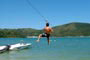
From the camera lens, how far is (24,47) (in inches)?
2462

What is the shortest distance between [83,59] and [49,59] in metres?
4.70

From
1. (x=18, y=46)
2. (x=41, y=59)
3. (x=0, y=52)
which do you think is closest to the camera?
(x=41, y=59)

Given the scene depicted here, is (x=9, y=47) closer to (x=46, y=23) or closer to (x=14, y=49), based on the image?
(x=14, y=49)

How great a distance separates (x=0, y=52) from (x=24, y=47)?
14.7 meters

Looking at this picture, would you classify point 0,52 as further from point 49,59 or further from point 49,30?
point 49,30

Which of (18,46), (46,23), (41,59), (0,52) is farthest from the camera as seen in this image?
(18,46)

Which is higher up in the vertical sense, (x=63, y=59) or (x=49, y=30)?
(x=49, y=30)

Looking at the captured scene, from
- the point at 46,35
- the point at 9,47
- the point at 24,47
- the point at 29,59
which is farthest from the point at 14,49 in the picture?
the point at 46,35

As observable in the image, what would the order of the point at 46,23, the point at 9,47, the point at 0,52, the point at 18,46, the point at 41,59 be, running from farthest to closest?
the point at 18,46 < the point at 9,47 < the point at 0,52 < the point at 41,59 < the point at 46,23

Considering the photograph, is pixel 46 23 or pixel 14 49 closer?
pixel 46 23

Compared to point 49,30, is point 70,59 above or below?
below

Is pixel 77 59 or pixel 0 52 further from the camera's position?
Result: pixel 0 52

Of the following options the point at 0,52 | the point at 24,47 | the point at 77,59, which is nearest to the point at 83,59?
the point at 77,59

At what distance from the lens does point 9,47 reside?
55531mm
